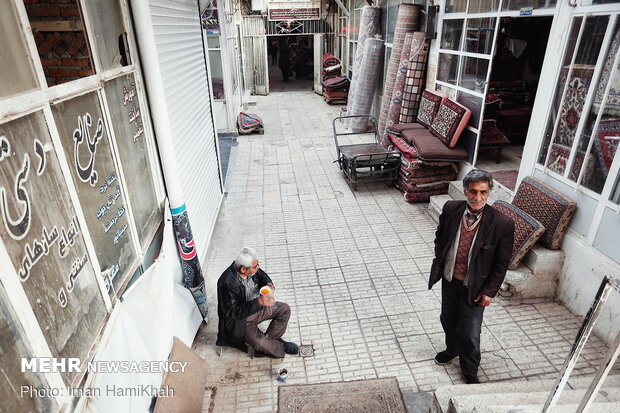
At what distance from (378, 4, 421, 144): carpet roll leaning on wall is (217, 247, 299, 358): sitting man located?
6.34 m

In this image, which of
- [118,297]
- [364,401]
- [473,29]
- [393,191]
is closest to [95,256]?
[118,297]

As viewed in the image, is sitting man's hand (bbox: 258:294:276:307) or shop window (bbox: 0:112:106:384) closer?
shop window (bbox: 0:112:106:384)

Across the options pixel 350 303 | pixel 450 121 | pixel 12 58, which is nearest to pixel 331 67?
pixel 450 121

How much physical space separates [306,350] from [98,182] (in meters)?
2.46

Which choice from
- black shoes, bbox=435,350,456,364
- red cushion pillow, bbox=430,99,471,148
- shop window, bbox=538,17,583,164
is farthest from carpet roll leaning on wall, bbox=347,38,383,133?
black shoes, bbox=435,350,456,364

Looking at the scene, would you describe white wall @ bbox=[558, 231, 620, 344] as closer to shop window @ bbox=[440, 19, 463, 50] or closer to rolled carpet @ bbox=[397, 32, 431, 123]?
shop window @ bbox=[440, 19, 463, 50]

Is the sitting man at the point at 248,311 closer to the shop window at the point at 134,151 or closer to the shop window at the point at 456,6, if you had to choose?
the shop window at the point at 134,151

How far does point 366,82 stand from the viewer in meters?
10.5

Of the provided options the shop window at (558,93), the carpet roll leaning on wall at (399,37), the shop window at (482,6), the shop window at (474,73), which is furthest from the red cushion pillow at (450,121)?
the carpet roll leaning on wall at (399,37)

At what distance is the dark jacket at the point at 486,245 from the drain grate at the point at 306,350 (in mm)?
1587

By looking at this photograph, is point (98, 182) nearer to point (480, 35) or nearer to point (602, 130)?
point (602, 130)

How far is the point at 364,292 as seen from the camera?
4484 millimetres

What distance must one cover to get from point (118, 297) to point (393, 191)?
565 centimetres

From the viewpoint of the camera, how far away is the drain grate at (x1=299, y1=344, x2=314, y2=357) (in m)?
3.65
